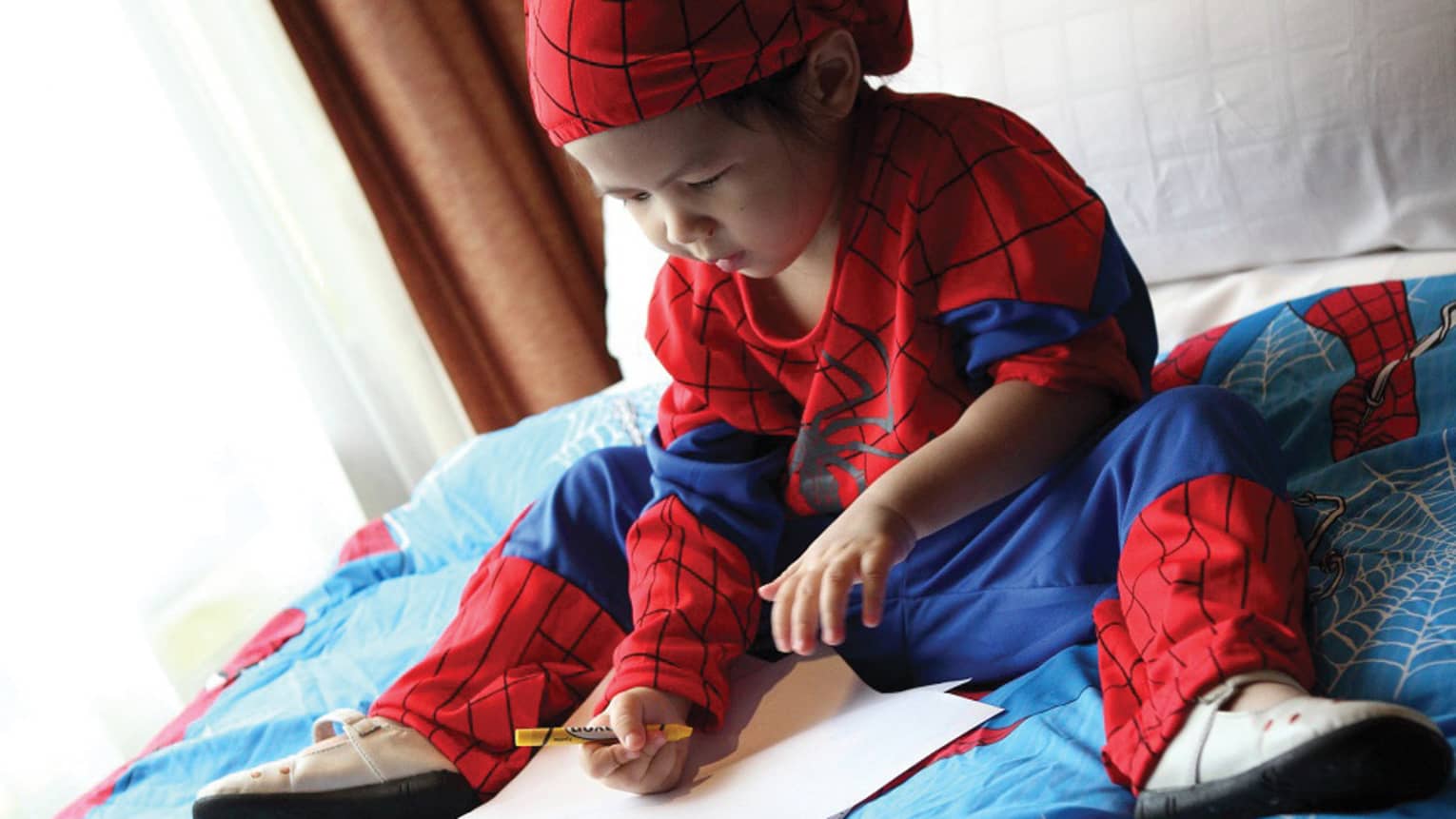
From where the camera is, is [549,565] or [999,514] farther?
[549,565]

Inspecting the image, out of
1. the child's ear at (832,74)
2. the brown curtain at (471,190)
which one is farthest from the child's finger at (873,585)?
the brown curtain at (471,190)

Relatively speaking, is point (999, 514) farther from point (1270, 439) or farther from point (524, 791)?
point (524, 791)

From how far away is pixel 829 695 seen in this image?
86cm

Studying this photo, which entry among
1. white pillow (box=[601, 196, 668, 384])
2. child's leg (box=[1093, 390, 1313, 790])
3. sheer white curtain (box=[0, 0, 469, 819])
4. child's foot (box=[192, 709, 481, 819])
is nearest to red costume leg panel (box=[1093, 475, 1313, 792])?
child's leg (box=[1093, 390, 1313, 790])

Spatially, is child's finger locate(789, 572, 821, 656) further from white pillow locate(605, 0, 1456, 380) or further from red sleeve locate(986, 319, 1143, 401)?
white pillow locate(605, 0, 1456, 380)

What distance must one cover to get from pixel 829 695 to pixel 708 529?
0.17 m

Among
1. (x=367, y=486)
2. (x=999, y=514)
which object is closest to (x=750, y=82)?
(x=999, y=514)

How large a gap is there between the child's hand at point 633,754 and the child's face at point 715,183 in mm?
300

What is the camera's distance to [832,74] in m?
0.86

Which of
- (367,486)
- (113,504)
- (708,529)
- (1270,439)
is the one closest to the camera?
(1270,439)

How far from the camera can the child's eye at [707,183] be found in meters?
0.83

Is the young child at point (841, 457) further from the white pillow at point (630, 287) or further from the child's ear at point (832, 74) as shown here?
the white pillow at point (630, 287)

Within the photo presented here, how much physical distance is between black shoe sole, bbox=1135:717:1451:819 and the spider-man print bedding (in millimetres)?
13

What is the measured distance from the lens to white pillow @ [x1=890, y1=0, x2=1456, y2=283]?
3.51 feet
